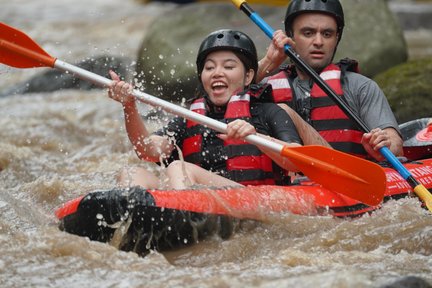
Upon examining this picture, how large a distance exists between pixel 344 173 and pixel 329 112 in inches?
34.4

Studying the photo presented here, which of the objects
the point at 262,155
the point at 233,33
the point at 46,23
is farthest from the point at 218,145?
the point at 46,23

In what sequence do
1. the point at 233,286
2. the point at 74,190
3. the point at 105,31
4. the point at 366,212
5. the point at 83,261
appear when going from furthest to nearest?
the point at 105,31 < the point at 74,190 < the point at 366,212 < the point at 83,261 < the point at 233,286

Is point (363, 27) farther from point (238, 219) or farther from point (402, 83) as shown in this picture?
point (238, 219)

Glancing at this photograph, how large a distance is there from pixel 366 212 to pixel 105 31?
10610 mm

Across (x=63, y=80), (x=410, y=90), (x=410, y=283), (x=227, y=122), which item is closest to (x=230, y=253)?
(x=227, y=122)

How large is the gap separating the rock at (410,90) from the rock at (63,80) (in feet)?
13.4

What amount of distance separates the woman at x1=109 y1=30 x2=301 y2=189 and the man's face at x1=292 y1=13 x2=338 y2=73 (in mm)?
586

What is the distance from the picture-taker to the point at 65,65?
510cm

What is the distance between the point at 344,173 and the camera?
4.82 m

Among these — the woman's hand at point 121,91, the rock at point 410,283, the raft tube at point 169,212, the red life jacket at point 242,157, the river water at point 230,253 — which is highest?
the woman's hand at point 121,91

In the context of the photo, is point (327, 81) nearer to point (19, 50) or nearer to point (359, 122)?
point (359, 122)

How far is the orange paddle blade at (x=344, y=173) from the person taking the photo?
4789mm

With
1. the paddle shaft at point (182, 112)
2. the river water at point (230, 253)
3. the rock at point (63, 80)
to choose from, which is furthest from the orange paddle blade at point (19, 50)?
the rock at point (63, 80)

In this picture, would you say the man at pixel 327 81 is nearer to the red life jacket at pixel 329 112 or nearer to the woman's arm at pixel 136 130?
the red life jacket at pixel 329 112
